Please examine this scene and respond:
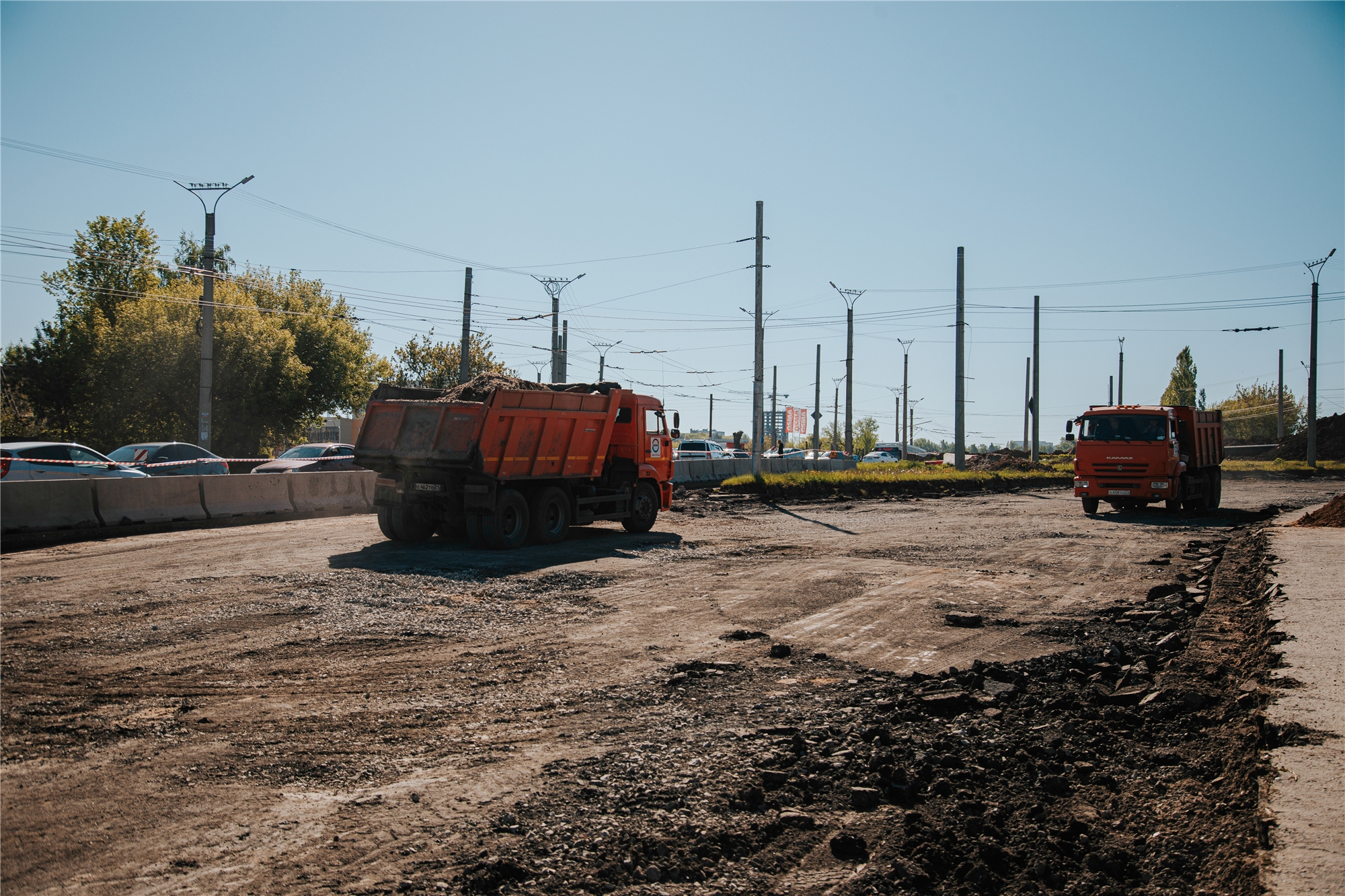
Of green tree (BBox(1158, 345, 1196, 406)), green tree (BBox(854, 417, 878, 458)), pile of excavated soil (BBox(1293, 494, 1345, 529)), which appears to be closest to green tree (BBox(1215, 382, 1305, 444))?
green tree (BBox(1158, 345, 1196, 406))

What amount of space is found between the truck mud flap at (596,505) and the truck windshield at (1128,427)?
44.2 ft

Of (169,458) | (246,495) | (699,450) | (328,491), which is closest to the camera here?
(246,495)

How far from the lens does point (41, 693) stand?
5.94 metres

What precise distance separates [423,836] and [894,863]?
211 centimetres

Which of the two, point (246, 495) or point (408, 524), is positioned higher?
point (246, 495)

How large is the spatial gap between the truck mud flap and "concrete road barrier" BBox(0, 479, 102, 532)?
826 cm

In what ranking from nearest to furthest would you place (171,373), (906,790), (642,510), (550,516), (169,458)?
(906,790)
(550,516)
(642,510)
(169,458)
(171,373)

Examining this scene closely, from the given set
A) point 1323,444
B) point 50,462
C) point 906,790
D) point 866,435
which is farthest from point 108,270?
point 866,435

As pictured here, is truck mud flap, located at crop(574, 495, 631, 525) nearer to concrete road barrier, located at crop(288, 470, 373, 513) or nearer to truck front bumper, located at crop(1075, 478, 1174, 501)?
concrete road barrier, located at crop(288, 470, 373, 513)

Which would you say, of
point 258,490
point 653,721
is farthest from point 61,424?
point 653,721

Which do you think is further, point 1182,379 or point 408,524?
point 1182,379

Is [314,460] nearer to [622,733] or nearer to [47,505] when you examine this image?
[47,505]

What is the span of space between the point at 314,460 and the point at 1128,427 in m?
23.0

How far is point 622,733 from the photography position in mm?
5449
